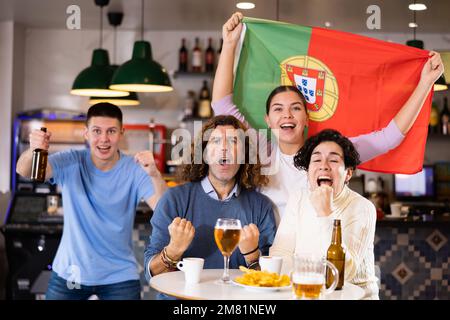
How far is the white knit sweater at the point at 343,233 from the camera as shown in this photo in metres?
2.15

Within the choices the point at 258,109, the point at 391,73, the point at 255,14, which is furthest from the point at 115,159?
the point at 255,14

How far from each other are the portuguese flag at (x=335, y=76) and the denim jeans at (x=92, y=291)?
2.84 ft

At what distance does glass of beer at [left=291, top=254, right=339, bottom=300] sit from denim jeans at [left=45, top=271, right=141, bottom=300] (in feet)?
3.90

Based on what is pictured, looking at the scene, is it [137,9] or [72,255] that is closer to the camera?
[72,255]

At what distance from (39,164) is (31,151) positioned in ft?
0.20

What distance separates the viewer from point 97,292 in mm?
2883

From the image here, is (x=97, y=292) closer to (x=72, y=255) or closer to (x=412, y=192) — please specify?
(x=72, y=255)

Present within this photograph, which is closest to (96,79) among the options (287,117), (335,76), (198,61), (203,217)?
(335,76)

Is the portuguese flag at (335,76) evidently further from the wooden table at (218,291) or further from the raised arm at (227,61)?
the wooden table at (218,291)

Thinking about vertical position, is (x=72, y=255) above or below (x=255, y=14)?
below

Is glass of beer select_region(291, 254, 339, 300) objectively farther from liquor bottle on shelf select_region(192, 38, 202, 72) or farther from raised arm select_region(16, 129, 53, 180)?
liquor bottle on shelf select_region(192, 38, 202, 72)

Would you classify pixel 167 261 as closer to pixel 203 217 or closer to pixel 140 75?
pixel 203 217

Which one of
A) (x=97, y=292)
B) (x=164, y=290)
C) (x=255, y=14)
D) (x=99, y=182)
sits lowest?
(x=97, y=292)

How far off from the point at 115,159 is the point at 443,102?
4.41 metres
